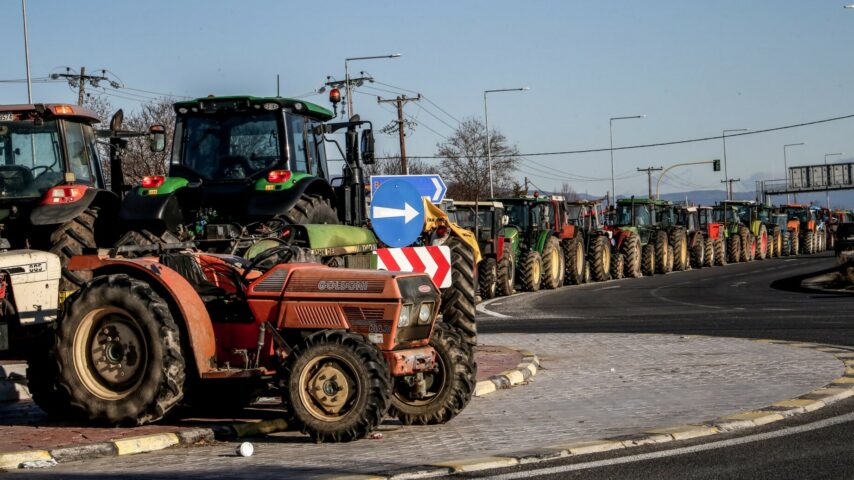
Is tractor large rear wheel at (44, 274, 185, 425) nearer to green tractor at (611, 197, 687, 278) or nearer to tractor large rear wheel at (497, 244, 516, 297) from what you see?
tractor large rear wheel at (497, 244, 516, 297)

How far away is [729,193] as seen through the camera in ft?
359

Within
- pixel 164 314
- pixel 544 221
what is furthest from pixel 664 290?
pixel 164 314

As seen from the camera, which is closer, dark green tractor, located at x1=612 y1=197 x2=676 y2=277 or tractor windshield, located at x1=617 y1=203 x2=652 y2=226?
dark green tractor, located at x1=612 y1=197 x2=676 y2=277

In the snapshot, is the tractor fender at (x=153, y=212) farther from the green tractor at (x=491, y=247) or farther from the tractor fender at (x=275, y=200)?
the green tractor at (x=491, y=247)

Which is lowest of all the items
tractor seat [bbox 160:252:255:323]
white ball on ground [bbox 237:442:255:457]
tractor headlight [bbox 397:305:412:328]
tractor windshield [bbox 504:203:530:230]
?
white ball on ground [bbox 237:442:255:457]

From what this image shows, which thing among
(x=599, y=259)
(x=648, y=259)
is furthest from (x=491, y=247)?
(x=648, y=259)

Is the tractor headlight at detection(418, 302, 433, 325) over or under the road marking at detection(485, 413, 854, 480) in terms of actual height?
over

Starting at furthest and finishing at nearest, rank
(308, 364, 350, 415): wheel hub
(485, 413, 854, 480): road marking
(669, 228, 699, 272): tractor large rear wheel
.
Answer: (669, 228, 699, 272): tractor large rear wheel, (308, 364, 350, 415): wheel hub, (485, 413, 854, 480): road marking

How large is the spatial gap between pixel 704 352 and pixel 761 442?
726 centimetres

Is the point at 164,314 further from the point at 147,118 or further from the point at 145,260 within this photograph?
the point at 147,118

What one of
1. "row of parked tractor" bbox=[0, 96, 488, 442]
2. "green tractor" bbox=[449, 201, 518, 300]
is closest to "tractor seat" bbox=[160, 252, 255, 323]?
"row of parked tractor" bbox=[0, 96, 488, 442]

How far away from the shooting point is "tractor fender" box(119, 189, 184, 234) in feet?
47.9

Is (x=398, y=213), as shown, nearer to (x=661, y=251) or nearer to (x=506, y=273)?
(x=506, y=273)

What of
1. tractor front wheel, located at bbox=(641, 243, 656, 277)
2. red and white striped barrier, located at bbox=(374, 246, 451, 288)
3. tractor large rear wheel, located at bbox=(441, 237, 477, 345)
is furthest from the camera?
tractor front wheel, located at bbox=(641, 243, 656, 277)
